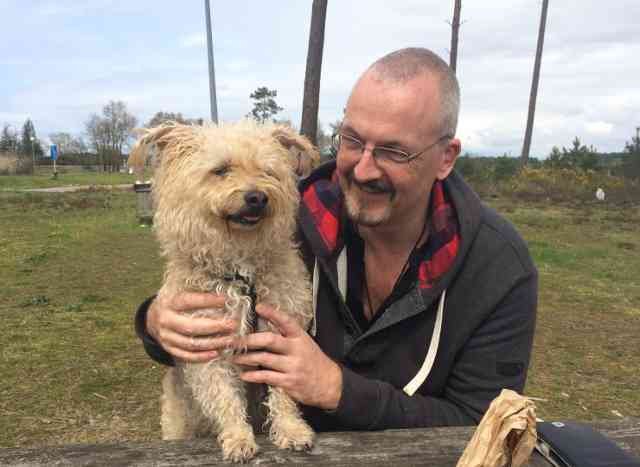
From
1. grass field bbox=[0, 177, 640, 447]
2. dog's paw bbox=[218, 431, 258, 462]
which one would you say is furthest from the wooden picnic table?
grass field bbox=[0, 177, 640, 447]

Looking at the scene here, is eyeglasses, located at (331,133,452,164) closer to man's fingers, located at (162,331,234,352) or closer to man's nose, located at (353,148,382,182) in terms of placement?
man's nose, located at (353,148,382,182)

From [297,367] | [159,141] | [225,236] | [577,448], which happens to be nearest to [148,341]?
[225,236]

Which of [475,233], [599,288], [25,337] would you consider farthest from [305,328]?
[599,288]

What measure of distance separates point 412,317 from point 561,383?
13.8 feet

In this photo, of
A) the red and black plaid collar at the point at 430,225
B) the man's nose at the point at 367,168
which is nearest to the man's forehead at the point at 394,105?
the man's nose at the point at 367,168

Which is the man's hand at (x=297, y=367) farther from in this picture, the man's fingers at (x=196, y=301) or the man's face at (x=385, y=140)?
the man's face at (x=385, y=140)

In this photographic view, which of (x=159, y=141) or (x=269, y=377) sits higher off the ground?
(x=159, y=141)

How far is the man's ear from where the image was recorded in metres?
2.87

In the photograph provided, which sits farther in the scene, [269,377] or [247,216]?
[247,216]

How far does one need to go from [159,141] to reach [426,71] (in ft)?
4.53

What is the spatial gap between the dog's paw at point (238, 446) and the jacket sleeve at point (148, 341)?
2.56ft

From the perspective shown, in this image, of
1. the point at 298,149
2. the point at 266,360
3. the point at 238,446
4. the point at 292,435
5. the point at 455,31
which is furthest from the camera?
A: the point at 455,31

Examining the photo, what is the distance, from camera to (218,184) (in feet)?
9.19

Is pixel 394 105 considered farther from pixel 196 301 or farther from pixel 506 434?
pixel 506 434
